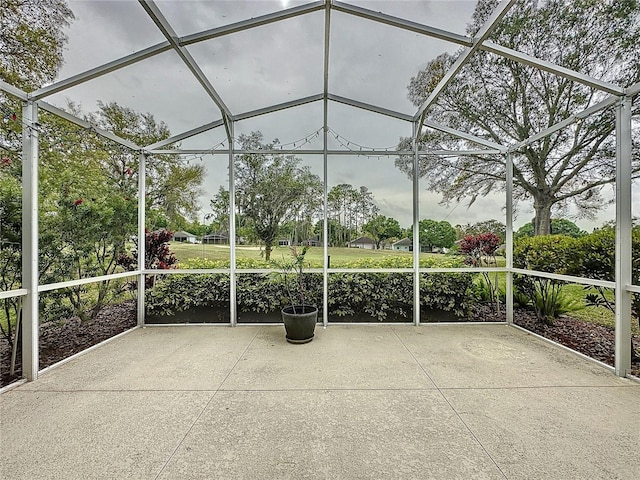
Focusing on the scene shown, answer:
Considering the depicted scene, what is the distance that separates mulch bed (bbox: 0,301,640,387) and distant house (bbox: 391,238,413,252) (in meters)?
1.55

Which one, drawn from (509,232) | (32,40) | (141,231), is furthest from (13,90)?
(509,232)

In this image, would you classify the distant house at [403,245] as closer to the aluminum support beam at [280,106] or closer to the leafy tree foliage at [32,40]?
the aluminum support beam at [280,106]

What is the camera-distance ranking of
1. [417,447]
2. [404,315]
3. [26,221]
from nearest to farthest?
1. [417,447]
2. [26,221]
3. [404,315]

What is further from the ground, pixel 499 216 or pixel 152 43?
pixel 152 43

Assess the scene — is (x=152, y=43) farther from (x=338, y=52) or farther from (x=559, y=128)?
(x=559, y=128)

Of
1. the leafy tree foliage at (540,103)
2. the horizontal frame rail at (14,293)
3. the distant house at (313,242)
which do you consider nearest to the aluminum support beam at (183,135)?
the distant house at (313,242)

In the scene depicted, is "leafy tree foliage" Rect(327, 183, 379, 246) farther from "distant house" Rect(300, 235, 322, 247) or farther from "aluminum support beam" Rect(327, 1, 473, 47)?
"aluminum support beam" Rect(327, 1, 473, 47)

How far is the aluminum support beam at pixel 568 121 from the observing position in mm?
2984

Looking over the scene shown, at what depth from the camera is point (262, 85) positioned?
3.88 meters

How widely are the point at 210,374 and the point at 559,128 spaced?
4998mm

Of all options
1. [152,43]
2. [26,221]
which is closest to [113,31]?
[152,43]

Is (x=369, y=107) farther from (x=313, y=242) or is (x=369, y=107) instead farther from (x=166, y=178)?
(x=166, y=178)

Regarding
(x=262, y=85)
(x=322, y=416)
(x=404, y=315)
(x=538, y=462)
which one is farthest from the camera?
(x=404, y=315)

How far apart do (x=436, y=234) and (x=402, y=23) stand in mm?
3063
